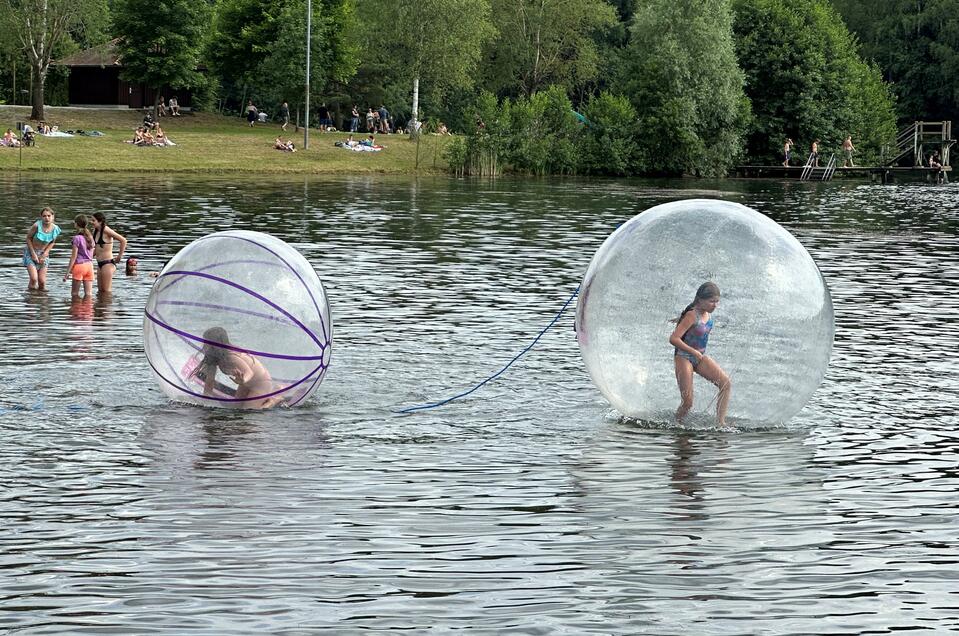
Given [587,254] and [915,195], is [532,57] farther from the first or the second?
[587,254]

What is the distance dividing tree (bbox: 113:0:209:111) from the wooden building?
6.86m

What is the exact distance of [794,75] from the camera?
9312 centimetres

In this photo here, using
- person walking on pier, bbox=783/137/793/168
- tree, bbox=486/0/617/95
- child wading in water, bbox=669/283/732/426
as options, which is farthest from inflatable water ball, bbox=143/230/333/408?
tree, bbox=486/0/617/95

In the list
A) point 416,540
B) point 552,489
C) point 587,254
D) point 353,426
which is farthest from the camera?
point 587,254

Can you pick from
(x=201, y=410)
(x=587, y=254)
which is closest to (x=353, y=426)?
(x=201, y=410)

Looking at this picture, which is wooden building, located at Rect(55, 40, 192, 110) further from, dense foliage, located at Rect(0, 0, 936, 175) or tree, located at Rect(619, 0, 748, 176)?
tree, located at Rect(619, 0, 748, 176)

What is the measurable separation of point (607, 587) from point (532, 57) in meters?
106

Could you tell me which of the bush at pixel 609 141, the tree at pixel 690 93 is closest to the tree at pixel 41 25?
the bush at pixel 609 141

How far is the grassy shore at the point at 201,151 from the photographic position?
7062 cm

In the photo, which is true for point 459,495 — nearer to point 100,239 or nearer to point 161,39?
point 100,239

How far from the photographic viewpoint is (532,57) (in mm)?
113812

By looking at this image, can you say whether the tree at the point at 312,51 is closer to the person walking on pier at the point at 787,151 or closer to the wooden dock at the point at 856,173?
the wooden dock at the point at 856,173

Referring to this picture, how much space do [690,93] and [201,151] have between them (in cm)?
2946

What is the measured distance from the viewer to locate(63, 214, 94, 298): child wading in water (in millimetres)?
24609
